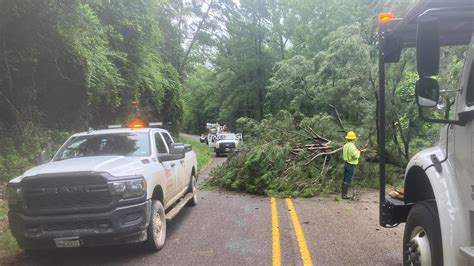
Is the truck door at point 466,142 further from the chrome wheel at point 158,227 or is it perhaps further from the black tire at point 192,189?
the black tire at point 192,189

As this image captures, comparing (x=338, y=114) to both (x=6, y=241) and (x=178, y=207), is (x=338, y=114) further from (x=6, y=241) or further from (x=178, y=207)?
(x=6, y=241)

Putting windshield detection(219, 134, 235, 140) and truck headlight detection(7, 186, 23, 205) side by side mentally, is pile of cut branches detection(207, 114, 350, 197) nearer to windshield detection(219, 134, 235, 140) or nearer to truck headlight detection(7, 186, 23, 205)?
truck headlight detection(7, 186, 23, 205)

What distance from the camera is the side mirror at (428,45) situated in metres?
3.40

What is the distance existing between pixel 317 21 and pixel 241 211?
Answer: 35140 millimetres

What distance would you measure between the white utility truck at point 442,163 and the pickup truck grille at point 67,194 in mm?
3754

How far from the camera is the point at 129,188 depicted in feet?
20.8

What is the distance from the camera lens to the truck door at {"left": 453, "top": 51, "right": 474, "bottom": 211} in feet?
11.5

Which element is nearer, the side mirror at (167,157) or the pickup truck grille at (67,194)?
the pickup truck grille at (67,194)

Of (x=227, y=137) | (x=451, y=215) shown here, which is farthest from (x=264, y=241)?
(x=227, y=137)

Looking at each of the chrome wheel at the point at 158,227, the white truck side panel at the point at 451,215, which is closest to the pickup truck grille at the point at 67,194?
the chrome wheel at the point at 158,227

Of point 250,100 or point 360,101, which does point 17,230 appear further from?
point 250,100

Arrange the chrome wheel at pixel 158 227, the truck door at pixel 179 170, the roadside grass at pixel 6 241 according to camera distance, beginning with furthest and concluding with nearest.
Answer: the truck door at pixel 179 170 → the roadside grass at pixel 6 241 → the chrome wheel at pixel 158 227

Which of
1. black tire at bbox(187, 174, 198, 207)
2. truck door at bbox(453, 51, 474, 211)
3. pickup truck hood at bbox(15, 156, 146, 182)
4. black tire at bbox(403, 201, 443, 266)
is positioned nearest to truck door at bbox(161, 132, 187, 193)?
black tire at bbox(187, 174, 198, 207)

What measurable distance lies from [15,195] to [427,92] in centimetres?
524
